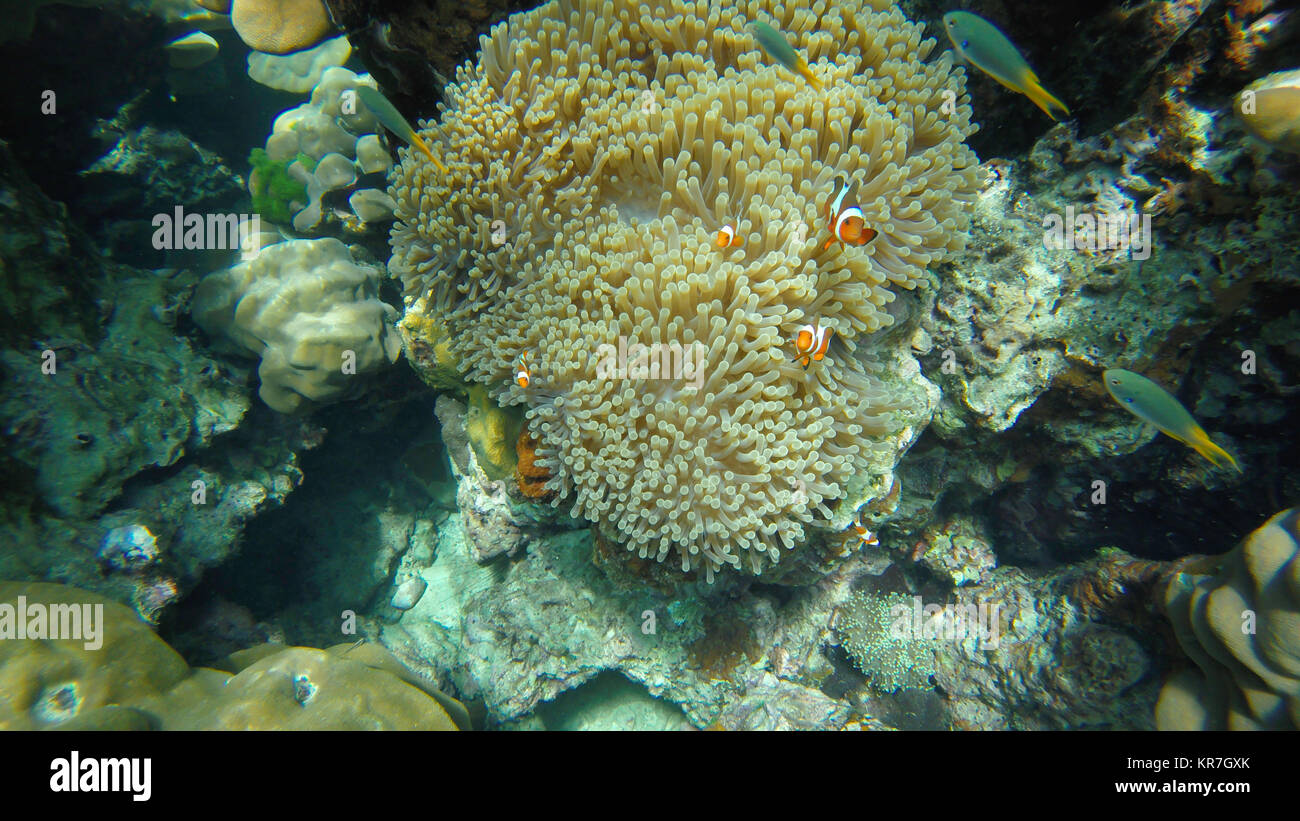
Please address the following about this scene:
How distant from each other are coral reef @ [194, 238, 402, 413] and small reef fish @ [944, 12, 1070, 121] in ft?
13.7

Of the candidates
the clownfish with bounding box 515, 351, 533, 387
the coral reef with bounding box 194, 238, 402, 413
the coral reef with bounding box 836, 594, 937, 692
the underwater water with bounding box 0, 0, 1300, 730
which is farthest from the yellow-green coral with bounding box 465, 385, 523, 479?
the coral reef with bounding box 836, 594, 937, 692

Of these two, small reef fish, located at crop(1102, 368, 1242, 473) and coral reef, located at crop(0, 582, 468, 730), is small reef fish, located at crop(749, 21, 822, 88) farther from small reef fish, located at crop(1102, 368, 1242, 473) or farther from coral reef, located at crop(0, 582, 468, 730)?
coral reef, located at crop(0, 582, 468, 730)

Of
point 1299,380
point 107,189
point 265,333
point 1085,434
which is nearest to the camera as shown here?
point 1299,380

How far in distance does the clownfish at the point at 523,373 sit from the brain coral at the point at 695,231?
0.19 feet

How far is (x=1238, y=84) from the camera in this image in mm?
2541

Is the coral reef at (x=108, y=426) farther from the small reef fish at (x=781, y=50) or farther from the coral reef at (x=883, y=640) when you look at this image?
the coral reef at (x=883, y=640)

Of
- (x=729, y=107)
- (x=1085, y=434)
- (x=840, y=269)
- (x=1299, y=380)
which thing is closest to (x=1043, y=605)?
(x=1085, y=434)

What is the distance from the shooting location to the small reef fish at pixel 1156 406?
238 centimetres

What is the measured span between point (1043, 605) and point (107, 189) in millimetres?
8656

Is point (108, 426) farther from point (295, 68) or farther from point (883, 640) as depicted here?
point (883, 640)

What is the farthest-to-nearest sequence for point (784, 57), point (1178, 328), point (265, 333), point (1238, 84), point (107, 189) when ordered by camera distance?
point (107, 189) < point (265, 333) < point (1178, 328) < point (1238, 84) < point (784, 57)

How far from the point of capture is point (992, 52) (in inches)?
90.2

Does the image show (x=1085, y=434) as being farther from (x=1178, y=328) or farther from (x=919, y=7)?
(x=919, y=7)

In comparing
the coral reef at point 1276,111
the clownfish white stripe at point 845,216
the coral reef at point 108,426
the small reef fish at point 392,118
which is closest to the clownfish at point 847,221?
the clownfish white stripe at point 845,216
